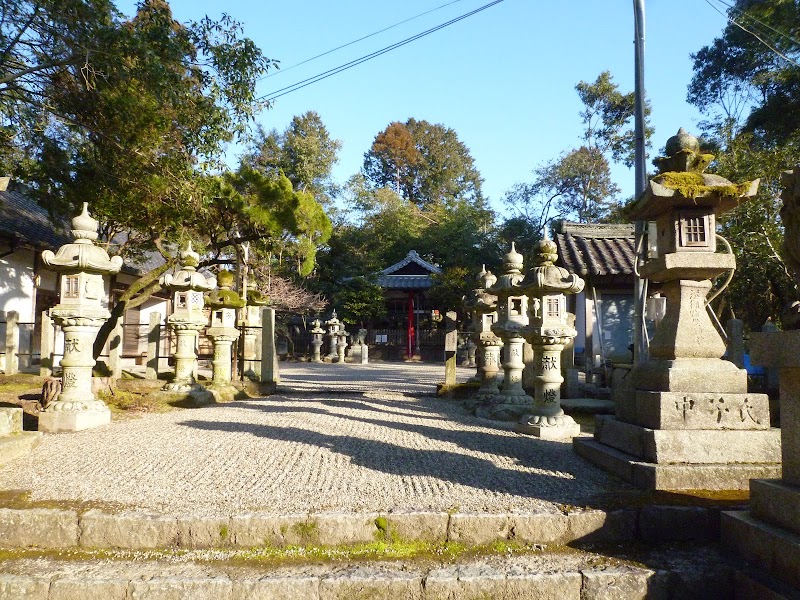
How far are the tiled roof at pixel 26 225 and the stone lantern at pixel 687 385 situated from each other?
42.1ft

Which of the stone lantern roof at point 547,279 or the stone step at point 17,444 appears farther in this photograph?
the stone lantern roof at point 547,279

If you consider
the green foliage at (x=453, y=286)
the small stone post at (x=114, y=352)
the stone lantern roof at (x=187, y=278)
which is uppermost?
the green foliage at (x=453, y=286)

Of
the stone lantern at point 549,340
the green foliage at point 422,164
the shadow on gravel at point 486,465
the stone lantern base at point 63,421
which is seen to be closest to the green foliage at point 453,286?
the green foliage at point 422,164

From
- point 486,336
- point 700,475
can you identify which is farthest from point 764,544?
point 486,336

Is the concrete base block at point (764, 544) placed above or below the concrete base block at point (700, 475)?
below

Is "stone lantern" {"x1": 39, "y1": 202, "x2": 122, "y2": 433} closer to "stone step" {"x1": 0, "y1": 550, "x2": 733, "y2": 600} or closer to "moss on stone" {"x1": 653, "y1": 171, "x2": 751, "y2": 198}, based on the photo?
"stone step" {"x1": 0, "y1": 550, "x2": 733, "y2": 600}

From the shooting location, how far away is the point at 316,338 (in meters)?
27.5

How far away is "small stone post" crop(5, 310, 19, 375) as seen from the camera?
1095 cm

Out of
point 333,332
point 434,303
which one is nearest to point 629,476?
point 333,332

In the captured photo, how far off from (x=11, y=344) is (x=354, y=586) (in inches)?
451

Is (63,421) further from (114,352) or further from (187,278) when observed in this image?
(114,352)

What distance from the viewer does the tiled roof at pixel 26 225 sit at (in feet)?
42.7

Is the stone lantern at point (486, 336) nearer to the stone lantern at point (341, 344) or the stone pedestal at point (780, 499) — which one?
the stone pedestal at point (780, 499)

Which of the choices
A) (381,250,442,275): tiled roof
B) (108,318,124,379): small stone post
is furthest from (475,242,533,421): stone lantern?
(381,250,442,275): tiled roof
